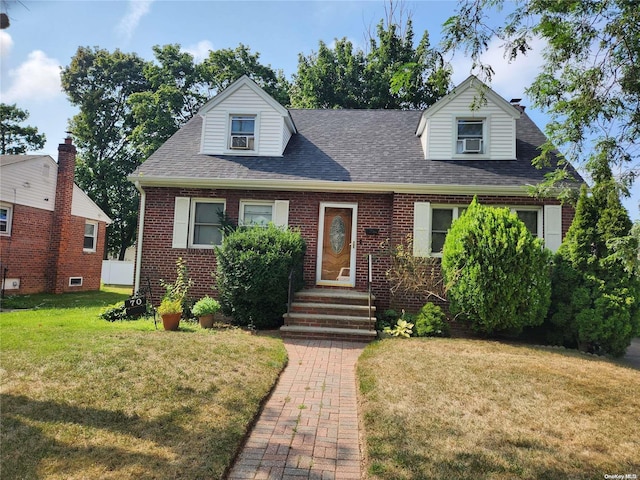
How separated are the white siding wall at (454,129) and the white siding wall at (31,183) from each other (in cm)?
1360

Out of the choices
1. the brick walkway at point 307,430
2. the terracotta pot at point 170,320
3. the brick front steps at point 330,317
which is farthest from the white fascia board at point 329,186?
the brick walkway at point 307,430

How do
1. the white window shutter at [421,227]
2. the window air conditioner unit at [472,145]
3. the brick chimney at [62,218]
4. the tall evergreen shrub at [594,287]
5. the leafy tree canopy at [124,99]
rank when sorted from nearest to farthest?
the tall evergreen shrub at [594,287] < the white window shutter at [421,227] < the window air conditioner unit at [472,145] < the brick chimney at [62,218] < the leafy tree canopy at [124,99]

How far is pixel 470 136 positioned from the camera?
10.4m

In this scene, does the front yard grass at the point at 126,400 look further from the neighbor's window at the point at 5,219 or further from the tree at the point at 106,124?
the tree at the point at 106,124

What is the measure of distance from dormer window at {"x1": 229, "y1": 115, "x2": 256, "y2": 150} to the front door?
307 centimetres

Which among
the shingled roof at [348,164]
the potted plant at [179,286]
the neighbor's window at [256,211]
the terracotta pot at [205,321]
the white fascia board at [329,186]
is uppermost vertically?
the shingled roof at [348,164]

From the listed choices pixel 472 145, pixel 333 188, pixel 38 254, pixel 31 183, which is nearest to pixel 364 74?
pixel 472 145

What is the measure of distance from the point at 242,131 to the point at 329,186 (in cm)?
335

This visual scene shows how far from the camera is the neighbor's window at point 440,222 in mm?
9484

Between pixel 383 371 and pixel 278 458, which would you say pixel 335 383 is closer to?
pixel 383 371

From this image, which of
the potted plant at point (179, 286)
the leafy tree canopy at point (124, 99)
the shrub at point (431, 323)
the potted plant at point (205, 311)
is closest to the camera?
the shrub at point (431, 323)

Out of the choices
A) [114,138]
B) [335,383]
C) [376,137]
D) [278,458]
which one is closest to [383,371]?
[335,383]

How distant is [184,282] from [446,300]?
634cm

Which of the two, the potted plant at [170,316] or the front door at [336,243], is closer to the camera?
the potted plant at [170,316]
